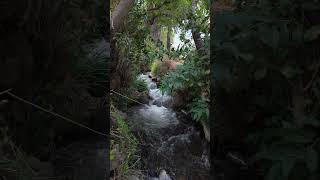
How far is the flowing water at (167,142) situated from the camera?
4.31 feet

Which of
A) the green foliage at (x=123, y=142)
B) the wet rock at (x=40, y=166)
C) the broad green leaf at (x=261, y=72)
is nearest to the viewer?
the broad green leaf at (x=261, y=72)

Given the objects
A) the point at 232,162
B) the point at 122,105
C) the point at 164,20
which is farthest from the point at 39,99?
the point at 164,20

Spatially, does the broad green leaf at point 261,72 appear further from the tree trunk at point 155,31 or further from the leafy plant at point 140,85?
the tree trunk at point 155,31

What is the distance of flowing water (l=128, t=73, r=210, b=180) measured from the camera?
1.31m

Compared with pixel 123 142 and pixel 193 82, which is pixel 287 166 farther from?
pixel 193 82

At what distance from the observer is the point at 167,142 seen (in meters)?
1.38

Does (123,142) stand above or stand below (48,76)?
below

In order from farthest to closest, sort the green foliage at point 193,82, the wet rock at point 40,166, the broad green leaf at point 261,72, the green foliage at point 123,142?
1. the green foliage at point 193,82
2. the green foliage at point 123,142
3. the wet rock at point 40,166
4. the broad green leaf at point 261,72

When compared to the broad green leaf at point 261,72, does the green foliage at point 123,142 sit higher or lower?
lower

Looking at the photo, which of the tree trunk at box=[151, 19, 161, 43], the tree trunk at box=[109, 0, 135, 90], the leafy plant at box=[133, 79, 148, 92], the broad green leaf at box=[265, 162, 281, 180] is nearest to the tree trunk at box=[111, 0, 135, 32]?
the tree trunk at box=[109, 0, 135, 90]

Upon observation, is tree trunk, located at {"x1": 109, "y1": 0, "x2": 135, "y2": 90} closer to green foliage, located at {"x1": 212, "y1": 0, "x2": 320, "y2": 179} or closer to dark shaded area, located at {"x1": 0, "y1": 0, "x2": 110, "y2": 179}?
dark shaded area, located at {"x1": 0, "y1": 0, "x2": 110, "y2": 179}

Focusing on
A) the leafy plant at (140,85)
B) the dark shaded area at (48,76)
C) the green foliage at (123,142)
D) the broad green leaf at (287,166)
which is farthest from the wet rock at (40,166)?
the broad green leaf at (287,166)

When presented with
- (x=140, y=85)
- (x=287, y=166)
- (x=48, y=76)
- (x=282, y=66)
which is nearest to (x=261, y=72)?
(x=282, y=66)

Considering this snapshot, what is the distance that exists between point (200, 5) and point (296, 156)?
954 mm
